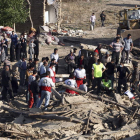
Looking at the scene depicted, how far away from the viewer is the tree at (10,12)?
23.7m

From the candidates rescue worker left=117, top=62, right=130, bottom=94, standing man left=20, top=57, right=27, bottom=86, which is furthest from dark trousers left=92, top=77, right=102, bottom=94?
standing man left=20, top=57, right=27, bottom=86

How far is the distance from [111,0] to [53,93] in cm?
2969

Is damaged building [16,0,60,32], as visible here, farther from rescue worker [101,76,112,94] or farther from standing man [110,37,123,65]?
rescue worker [101,76,112,94]

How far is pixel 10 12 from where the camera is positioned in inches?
931

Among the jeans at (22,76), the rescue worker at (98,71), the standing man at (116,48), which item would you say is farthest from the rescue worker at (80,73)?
the standing man at (116,48)

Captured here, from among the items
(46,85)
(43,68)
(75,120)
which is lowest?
(75,120)

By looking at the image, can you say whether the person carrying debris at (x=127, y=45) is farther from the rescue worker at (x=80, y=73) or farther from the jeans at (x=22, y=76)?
the jeans at (x=22, y=76)

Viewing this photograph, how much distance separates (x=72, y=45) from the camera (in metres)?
24.2

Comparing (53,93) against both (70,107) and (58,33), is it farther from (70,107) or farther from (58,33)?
(58,33)

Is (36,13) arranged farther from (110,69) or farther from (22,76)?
(110,69)

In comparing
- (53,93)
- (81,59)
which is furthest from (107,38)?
(53,93)

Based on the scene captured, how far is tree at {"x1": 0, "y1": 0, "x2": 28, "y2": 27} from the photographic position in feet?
77.8

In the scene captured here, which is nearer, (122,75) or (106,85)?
(122,75)

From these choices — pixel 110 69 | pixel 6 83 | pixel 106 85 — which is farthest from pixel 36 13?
pixel 6 83
